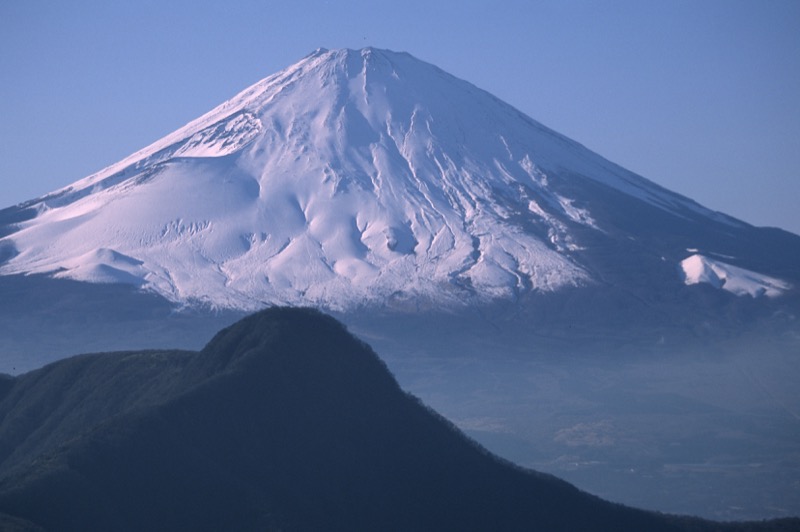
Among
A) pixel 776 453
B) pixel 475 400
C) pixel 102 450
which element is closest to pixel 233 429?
pixel 102 450

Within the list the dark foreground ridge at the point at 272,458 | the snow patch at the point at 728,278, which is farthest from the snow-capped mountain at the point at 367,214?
the dark foreground ridge at the point at 272,458

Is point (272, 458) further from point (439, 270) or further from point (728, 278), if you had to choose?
point (728, 278)

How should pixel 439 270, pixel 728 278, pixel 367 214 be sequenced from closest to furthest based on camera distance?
1. pixel 439 270
2. pixel 367 214
3. pixel 728 278

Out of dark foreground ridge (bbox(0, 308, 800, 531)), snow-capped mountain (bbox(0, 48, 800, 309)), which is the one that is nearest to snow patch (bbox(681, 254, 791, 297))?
snow-capped mountain (bbox(0, 48, 800, 309))

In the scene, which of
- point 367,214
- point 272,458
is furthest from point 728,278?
point 272,458

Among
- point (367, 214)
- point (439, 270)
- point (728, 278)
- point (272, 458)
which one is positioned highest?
point (728, 278)

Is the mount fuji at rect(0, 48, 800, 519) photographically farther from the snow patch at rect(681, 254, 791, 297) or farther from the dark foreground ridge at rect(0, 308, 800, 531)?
the dark foreground ridge at rect(0, 308, 800, 531)
